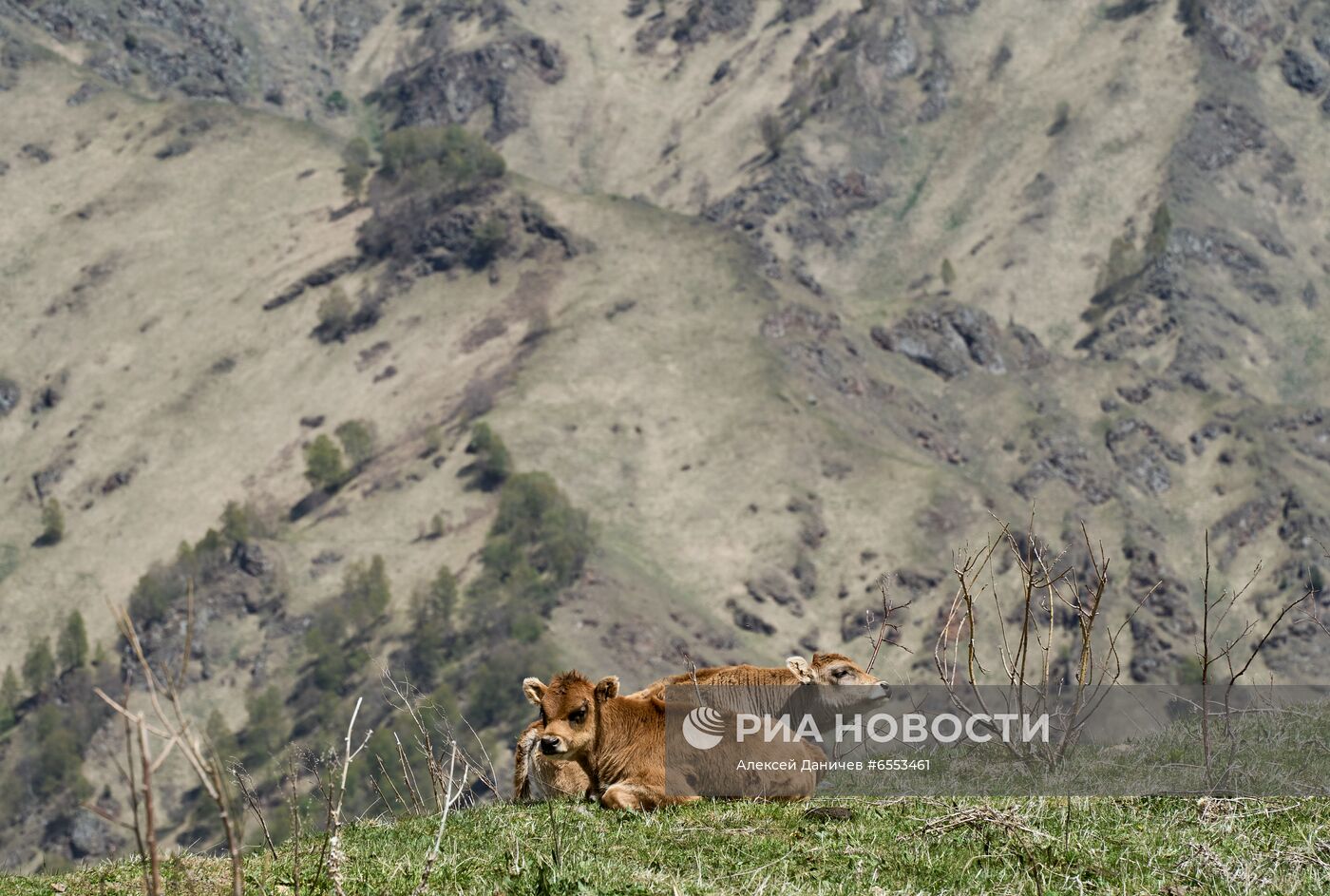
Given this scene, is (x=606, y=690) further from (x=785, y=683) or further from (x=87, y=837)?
(x=87, y=837)

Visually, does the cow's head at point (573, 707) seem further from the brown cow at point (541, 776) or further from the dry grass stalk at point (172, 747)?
the dry grass stalk at point (172, 747)

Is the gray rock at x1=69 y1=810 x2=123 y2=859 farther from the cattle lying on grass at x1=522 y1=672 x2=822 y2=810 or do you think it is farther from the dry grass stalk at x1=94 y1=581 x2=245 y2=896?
the dry grass stalk at x1=94 y1=581 x2=245 y2=896

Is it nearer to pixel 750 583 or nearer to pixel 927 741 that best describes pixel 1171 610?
pixel 750 583

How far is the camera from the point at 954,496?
176250 mm

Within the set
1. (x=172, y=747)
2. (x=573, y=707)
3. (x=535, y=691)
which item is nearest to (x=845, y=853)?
(x=573, y=707)

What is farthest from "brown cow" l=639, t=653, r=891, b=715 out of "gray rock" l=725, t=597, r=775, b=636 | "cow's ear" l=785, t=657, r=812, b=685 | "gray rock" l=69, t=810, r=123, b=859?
"gray rock" l=69, t=810, r=123, b=859

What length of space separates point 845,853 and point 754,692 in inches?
149

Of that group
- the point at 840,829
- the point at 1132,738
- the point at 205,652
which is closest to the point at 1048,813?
the point at 840,829

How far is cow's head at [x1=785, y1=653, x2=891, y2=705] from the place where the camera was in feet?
54.4

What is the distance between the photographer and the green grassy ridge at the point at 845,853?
1188 centimetres

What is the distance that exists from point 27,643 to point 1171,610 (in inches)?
4732

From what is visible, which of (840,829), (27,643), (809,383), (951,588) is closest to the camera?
(840,829)

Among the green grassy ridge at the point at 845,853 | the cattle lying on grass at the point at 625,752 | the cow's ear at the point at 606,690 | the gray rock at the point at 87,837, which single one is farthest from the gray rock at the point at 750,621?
the green grassy ridge at the point at 845,853

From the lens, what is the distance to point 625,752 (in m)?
16.0
